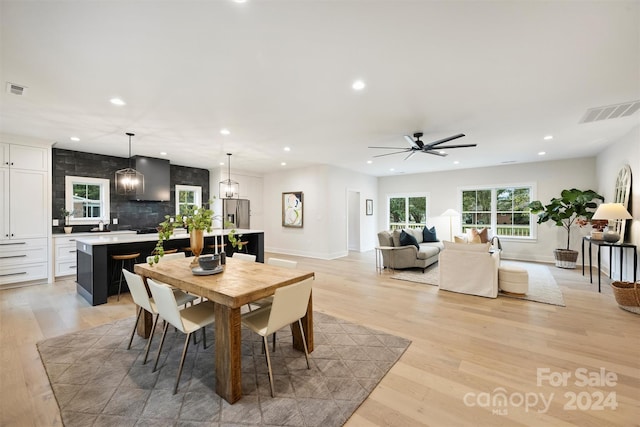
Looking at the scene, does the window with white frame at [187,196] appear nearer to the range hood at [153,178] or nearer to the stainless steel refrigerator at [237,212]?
the range hood at [153,178]

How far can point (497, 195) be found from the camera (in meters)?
7.54

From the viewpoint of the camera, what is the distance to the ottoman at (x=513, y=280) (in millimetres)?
3957

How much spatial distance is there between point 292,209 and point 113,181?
4429mm

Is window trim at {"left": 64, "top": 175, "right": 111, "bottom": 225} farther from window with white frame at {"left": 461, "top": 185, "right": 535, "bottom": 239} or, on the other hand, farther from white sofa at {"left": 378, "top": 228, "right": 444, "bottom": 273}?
window with white frame at {"left": 461, "top": 185, "right": 535, "bottom": 239}

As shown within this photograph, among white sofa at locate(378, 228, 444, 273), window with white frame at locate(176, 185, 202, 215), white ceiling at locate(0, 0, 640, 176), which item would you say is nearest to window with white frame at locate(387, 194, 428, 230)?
white sofa at locate(378, 228, 444, 273)

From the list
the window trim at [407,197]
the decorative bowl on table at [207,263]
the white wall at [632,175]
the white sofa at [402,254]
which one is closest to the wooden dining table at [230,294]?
the decorative bowl on table at [207,263]

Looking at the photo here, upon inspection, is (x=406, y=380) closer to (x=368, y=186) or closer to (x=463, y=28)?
(x=463, y=28)

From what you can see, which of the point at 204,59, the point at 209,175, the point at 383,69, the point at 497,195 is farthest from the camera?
the point at 209,175

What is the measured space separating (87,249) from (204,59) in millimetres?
3525

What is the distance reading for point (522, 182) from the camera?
709 centimetres

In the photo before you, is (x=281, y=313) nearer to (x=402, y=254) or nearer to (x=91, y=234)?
(x=402, y=254)

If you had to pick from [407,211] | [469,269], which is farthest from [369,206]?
[469,269]

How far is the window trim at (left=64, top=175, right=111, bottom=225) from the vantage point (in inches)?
215

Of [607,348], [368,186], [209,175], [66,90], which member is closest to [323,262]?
[368,186]
